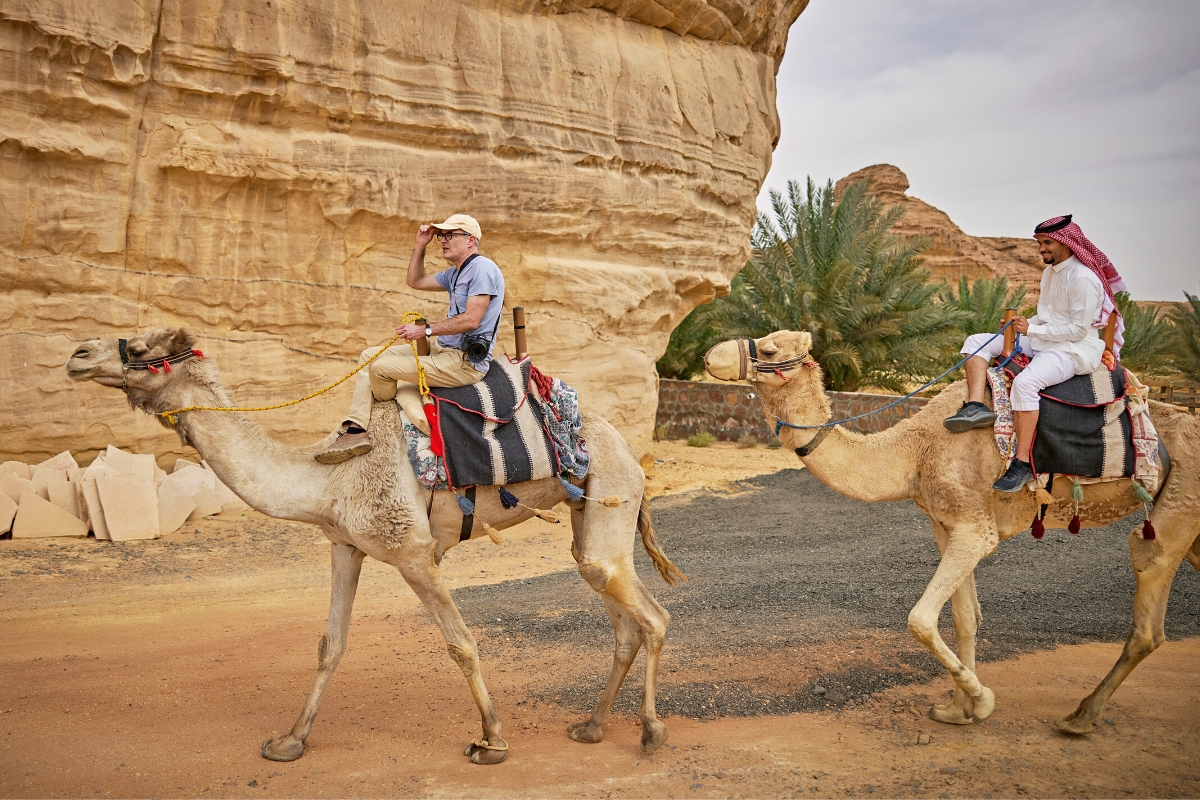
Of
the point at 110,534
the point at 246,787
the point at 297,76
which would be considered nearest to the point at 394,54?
the point at 297,76

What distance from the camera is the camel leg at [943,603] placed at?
4762 millimetres

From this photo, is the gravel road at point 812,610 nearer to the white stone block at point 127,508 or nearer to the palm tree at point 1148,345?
the white stone block at point 127,508

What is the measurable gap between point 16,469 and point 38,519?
2.47ft

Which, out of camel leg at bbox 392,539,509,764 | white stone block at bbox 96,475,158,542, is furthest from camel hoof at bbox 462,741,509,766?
white stone block at bbox 96,475,158,542

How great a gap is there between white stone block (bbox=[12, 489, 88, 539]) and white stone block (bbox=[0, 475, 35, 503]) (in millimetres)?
54

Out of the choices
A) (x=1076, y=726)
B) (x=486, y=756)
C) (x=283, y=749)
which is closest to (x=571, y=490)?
(x=486, y=756)

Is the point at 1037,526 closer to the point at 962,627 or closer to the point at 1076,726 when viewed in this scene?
the point at 962,627

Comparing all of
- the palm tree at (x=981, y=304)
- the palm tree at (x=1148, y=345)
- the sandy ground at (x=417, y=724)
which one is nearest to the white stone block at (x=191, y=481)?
the sandy ground at (x=417, y=724)

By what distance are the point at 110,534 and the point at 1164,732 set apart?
29.9 feet

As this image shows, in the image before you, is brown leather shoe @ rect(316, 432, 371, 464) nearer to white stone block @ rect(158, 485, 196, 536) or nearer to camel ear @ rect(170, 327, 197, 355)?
camel ear @ rect(170, 327, 197, 355)

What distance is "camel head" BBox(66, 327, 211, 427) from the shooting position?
15.2ft

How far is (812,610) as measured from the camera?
7328 millimetres

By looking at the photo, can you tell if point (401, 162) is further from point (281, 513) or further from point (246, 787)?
point (246, 787)

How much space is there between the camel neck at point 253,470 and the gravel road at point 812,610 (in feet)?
6.85
